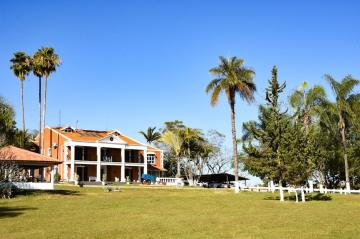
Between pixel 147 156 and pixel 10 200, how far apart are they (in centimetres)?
4336

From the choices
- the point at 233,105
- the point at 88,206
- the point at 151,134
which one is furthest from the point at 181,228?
the point at 151,134

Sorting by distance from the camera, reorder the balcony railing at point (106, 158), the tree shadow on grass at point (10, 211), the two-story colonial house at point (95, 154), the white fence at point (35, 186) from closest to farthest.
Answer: the tree shadow on grass at point (10, 211)
the white fence at point (35, 186)
the two-story colonial house at point (95, 154)
the balcony railing at point (106, 158)

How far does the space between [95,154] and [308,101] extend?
29.9 metres

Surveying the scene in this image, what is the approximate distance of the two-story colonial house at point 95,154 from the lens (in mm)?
61844

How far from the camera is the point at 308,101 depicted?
1948 inches

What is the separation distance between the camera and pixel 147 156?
→ 7275 centimetres

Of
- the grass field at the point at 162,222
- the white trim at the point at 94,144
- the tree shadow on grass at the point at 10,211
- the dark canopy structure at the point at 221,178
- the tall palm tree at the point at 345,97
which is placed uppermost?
the tall palm tree at the point at 345,97

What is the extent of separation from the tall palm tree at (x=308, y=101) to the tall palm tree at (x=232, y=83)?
257 inches

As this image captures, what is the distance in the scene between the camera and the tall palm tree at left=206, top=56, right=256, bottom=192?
44.7 m

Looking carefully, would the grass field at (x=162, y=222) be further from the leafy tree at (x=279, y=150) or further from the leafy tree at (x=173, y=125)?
the leafy tree at (x=173, y=125)

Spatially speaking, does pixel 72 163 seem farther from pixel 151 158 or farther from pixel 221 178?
pixel 221 178

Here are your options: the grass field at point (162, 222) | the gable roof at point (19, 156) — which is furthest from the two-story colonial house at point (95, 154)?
the grass field at point (162, 222)

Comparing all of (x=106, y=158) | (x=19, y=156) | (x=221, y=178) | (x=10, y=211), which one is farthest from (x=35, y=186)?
(x=221, y=178)

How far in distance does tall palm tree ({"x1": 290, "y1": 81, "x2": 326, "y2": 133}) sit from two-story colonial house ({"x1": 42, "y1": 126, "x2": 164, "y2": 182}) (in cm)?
2463
